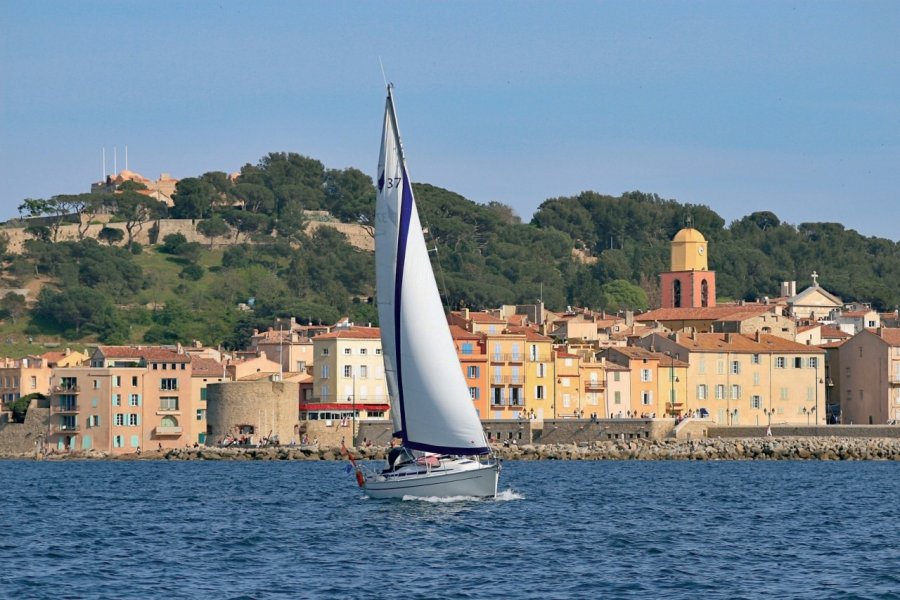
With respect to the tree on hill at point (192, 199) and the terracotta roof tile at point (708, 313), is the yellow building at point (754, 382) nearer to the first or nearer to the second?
the terracotta roof tile at point (708, 313)

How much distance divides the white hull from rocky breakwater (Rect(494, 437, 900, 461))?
105 ft

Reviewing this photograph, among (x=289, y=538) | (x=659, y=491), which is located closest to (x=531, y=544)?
(x=289, y=538)

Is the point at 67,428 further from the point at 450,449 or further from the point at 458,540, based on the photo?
the point at 458,540

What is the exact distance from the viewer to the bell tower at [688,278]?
111 metres

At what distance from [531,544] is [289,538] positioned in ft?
17.0

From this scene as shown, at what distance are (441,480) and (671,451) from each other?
35407 mm

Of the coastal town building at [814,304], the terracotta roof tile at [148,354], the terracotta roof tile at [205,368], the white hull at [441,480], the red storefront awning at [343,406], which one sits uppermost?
the coastal town building at [814,304]

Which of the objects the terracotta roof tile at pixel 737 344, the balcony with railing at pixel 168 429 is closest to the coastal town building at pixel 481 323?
the terracotta roof tile at pixel 737 344

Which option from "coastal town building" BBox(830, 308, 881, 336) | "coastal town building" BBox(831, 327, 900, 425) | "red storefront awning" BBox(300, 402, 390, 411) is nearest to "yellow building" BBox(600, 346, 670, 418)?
"coastal town building" BBox(831, 327, 900, 425)

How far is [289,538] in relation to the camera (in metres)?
39.2

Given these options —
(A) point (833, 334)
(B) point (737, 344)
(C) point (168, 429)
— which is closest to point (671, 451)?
(B) point (737, 344)

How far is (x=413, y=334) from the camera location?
42281mm

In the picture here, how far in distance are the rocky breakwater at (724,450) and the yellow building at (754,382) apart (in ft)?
25.7

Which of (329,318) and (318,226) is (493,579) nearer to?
(329,318)
